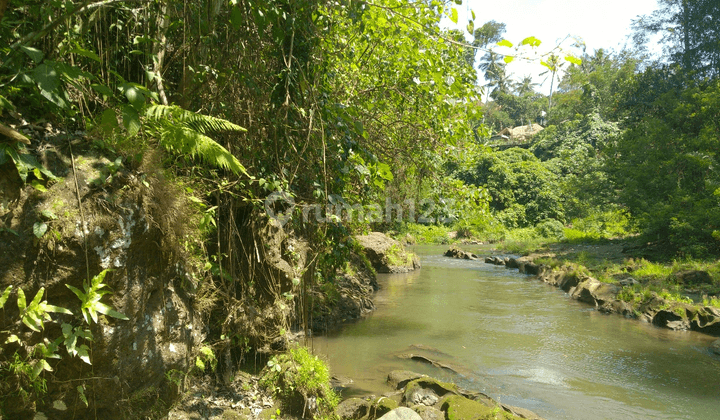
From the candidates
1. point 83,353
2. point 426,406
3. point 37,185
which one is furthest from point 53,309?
point 426,406

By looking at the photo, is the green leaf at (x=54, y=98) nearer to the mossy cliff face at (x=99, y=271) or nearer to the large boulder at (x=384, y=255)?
the mossy cliff face at (x=99, y=271)

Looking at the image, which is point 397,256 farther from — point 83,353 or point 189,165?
point 83,353

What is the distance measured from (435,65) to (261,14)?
10.6 feet

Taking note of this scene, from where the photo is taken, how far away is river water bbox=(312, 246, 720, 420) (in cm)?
685

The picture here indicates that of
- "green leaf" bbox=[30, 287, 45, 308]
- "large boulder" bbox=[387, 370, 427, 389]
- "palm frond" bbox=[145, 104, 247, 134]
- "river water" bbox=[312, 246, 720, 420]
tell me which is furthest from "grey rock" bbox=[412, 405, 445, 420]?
"green leaf" bbox=[30, 287, 45, 308]

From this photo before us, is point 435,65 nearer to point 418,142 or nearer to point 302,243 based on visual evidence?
point 418,142

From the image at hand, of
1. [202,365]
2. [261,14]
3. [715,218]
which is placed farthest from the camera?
[715,218]

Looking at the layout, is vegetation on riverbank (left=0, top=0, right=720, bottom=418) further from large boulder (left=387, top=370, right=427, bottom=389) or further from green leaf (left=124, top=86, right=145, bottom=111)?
large boulder (left=387, top=370, right=427, bottom=389)

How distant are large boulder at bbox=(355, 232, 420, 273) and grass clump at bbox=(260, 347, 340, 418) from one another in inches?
426

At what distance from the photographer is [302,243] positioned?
5828 mm

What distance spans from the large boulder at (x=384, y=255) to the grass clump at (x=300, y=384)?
10.8m

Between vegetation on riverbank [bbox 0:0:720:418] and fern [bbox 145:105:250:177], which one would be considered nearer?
vegetation on riverbank [bbox 0:0:720:418]

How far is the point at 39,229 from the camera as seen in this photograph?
286 centimetres

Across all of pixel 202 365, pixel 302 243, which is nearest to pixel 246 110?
pixel 302 243
